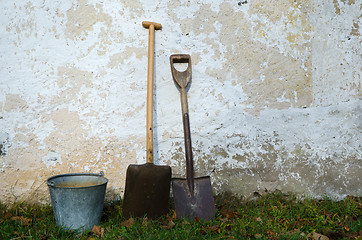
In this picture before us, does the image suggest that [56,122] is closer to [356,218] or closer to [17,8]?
[17,8]

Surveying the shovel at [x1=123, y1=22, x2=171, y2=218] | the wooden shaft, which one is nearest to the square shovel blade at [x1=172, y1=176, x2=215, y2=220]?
the shovel at [x1=123, y1=22, x2=171, y2=218]

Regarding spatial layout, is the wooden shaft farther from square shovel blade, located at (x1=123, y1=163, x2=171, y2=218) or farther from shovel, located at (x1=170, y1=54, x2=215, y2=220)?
square shovel blade, located at (x1=123, y1=163, x2=171, y2=218)

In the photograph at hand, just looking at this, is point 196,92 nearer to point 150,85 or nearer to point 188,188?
point 150,85

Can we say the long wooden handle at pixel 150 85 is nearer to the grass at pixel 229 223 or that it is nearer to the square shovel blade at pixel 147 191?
the square shovel blade at pixel 147 191

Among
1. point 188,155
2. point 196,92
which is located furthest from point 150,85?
point 188,155

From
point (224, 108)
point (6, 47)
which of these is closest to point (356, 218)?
point (224, 108)

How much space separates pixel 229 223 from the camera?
6.41ft

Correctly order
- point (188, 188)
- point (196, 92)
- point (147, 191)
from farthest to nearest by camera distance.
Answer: point (196, 92) < point (188, 188) < point (147, 191)

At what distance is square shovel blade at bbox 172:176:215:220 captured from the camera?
6.80ft

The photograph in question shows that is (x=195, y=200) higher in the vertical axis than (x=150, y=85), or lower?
lower

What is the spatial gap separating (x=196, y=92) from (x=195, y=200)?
955 millimetres

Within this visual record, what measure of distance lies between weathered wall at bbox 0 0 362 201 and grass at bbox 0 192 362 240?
141 millimetres

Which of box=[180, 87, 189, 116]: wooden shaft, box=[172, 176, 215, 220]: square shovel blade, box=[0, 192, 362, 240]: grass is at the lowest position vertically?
box=[0, 192, 362, 240]: grass

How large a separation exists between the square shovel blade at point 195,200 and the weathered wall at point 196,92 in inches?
7.6
